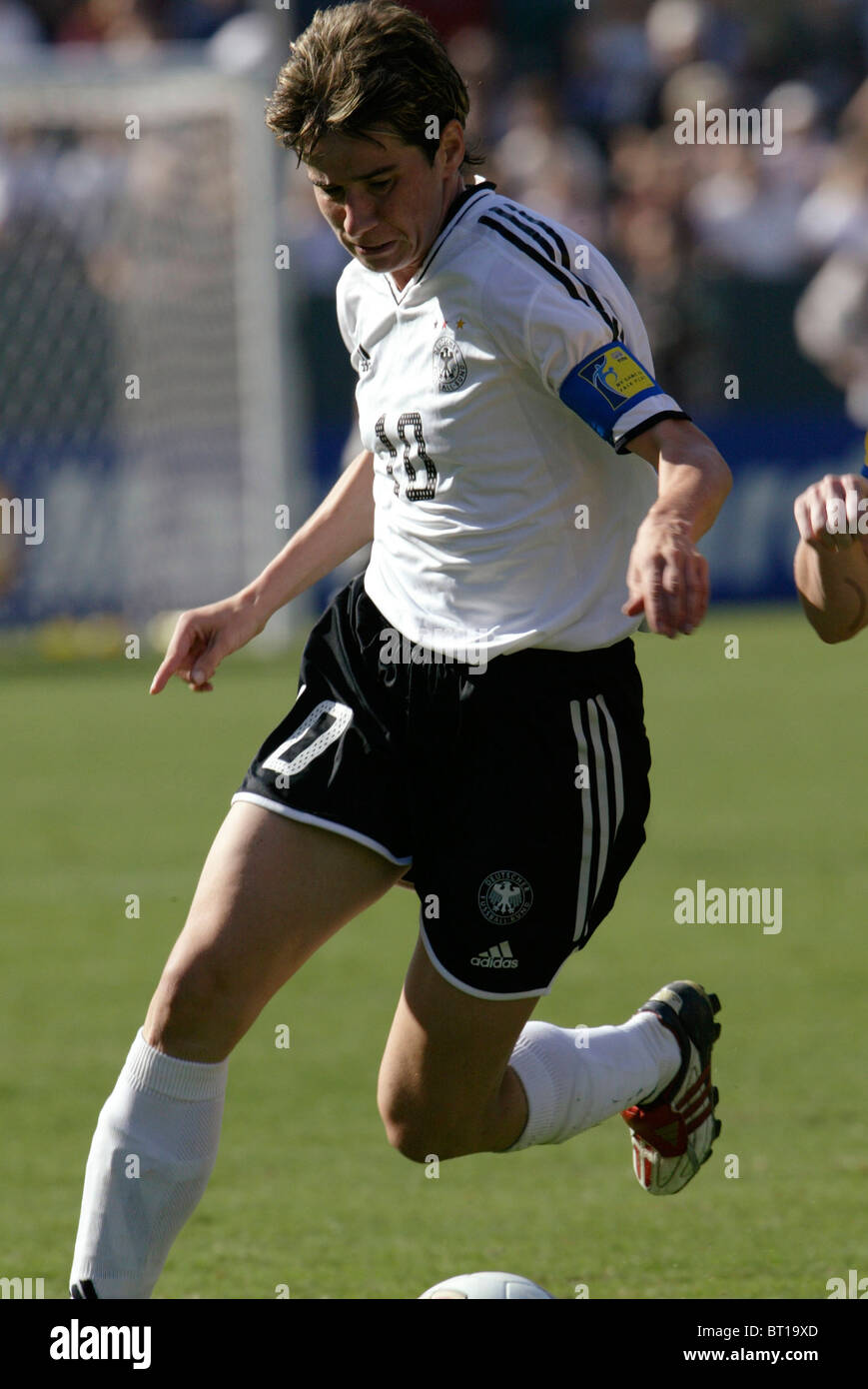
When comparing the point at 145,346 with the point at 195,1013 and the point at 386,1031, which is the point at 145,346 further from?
the point at 195,1013

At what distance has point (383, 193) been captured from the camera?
3500 millimetres

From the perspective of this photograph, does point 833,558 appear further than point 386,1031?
No

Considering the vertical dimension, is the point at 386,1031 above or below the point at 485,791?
below

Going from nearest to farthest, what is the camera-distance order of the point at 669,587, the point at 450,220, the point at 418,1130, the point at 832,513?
1. the point at 669,587
2. the point at 832,513
3. the point at 450,220
4. the point at 418,1130

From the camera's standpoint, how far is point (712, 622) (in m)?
15.4

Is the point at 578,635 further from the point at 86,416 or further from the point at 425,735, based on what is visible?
the point at 86,416

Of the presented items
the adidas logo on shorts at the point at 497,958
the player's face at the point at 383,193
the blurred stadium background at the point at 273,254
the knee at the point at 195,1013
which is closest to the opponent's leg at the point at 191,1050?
the knee at the point at 195,1013

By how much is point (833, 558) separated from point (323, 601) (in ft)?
39.2

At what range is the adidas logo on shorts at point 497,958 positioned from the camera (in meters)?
3.69

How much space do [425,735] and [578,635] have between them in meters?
0.32

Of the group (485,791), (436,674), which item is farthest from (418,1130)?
(436,674)

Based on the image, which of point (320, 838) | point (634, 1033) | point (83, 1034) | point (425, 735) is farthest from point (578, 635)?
point (83, 1034)

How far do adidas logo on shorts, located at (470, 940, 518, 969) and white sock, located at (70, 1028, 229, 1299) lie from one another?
0.48 m

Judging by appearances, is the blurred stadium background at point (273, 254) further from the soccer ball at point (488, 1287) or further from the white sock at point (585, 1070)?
the soccer ball at point (488, 1287)
